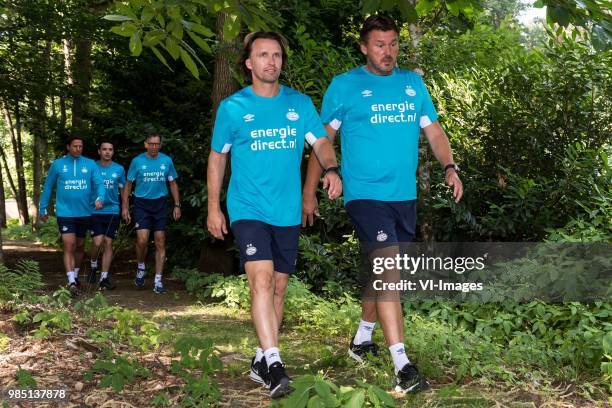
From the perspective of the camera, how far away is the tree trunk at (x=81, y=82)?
57.5ft

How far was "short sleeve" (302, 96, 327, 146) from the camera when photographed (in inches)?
196

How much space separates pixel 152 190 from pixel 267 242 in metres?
6.56

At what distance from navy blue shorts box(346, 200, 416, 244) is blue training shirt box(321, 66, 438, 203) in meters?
0.05

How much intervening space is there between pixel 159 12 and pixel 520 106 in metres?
4.67

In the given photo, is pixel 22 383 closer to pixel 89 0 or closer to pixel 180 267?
pixel 180 267

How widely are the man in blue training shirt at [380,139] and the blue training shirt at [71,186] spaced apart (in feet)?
21.2

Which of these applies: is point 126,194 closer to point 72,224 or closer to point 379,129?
point 72,224

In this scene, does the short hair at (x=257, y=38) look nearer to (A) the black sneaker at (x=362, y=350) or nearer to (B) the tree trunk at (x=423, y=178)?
(A) the black sneaker at (x=362, y=350)

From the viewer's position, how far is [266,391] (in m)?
4.82

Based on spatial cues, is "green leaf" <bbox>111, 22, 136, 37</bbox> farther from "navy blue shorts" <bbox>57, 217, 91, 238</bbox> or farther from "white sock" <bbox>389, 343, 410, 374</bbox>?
"navy blue shorts" <bbox>57, 217, 91, 238</bbox>

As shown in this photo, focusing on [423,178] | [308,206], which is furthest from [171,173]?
[308,206]

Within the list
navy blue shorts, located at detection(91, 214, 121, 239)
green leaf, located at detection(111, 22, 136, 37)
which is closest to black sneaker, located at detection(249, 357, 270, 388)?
green leaf, located at detection(111, 22, 136, 37)

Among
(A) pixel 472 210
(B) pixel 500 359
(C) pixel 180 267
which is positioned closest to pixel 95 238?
(C) pixel 180 267

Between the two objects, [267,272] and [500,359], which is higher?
[267,272]
